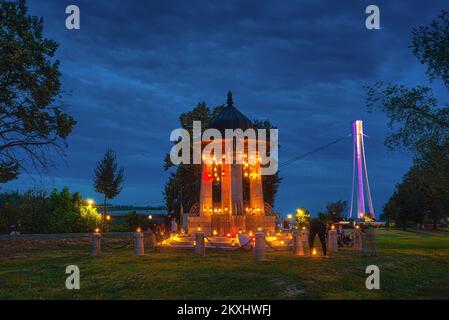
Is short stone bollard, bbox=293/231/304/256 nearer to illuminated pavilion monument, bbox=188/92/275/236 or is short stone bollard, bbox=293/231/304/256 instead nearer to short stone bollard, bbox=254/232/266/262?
short stone bollard, bbox=254/232/266/262

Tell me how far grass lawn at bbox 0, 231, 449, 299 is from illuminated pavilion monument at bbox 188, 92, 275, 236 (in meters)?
4.78

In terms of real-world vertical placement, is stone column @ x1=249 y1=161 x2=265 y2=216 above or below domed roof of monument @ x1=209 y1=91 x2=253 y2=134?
below

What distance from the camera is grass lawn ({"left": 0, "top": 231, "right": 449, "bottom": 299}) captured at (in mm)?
11008

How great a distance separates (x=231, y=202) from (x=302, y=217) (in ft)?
64.8

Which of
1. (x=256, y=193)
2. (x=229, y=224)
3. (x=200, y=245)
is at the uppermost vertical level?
(x=256, y=193)

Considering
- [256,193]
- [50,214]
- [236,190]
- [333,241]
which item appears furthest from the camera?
[50,214]

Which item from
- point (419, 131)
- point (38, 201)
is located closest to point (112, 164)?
point (38, 201)

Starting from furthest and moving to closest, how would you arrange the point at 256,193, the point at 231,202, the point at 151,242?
the point at 151,242 < the point at 256,193 < the point at 231,202

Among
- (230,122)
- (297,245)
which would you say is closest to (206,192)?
(230,122)

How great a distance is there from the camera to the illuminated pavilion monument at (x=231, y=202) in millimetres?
25062

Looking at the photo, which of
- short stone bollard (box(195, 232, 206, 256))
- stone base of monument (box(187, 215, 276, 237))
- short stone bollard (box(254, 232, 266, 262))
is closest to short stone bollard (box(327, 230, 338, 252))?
stone base of monument (box(187, 215, 276, 237))

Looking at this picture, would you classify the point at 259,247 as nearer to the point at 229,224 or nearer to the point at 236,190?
the point at 229,224

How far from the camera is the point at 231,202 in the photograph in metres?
25.8

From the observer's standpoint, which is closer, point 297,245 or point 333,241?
point 297,245
